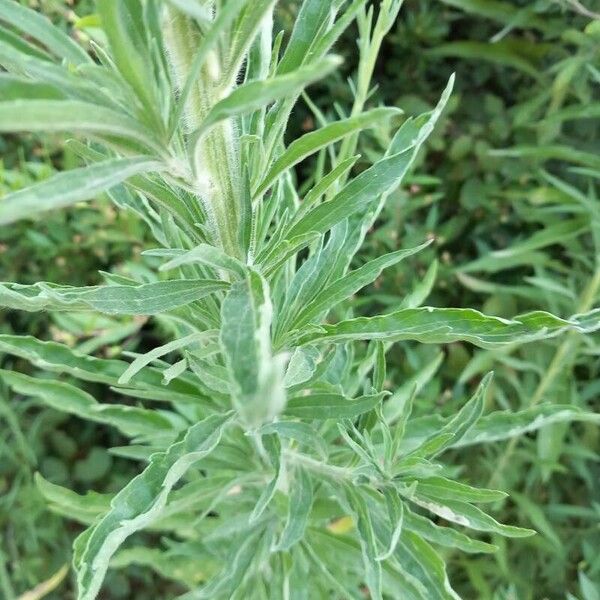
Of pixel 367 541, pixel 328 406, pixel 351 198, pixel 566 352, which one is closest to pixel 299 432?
pixel 328 406

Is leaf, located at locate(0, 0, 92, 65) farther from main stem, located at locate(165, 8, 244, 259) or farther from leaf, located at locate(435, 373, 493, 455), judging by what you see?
leaf, located at locate(435, 373, 493, 455)

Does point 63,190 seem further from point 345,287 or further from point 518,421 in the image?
point 518,421

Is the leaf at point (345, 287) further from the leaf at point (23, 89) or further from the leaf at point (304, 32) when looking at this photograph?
the leaf at point (23, 89)

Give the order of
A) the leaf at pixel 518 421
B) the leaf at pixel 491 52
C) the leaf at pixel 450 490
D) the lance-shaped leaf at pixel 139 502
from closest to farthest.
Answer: the lance-shaped leaf at pixel 139 502
the leaf at pixel 450 490
the leaf at pixel 518 421
the leaf at pixel 491 52

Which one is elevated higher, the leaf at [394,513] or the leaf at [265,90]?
the leaf at [265,90]

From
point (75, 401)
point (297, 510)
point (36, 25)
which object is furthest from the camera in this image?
point (75, 401)

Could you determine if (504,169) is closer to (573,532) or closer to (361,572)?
(573,532)

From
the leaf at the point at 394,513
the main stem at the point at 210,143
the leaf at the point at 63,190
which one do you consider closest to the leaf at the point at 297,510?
the leaf at the point at 394,513
